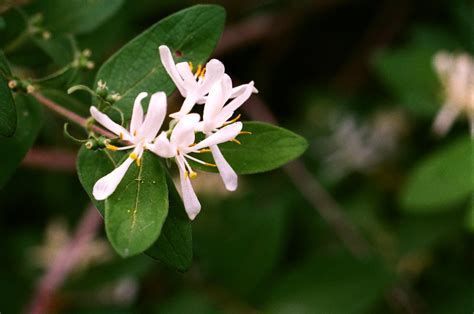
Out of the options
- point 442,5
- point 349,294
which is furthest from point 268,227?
point 442,5

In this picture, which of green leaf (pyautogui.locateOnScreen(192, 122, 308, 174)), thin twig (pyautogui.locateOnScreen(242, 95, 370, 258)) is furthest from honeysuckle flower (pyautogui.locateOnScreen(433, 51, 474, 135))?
green leaf (pyautogui.locateOnScreen(192, 122, 308, 174))

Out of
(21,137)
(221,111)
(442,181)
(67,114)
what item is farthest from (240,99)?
(442,181)

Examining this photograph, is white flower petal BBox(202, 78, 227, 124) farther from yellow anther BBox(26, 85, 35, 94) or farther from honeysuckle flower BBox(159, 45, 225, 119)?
yellow anther BBox(26, 85, 35, 94)

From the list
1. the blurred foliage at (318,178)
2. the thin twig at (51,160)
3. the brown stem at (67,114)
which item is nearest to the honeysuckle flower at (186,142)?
the brown stem at (67,114)

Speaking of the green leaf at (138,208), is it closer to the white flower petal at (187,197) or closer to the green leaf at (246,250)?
the white flower petal at (187,197)

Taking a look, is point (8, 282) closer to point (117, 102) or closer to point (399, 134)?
point (117, 102)

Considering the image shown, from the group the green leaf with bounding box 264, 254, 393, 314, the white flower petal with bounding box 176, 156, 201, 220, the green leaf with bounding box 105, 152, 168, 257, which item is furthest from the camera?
the green leaf with bounding box 264, 254, 393, 314

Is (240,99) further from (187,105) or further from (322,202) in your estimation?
(322,202)
